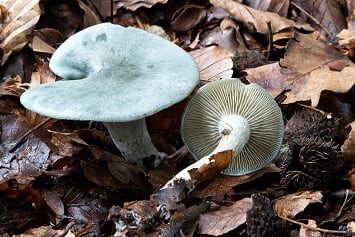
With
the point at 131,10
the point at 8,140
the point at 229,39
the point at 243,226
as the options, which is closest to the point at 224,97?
the point at 243,226

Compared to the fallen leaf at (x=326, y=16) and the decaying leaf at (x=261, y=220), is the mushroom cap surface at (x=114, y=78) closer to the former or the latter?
the decaying leaf at (x=261, y=220)

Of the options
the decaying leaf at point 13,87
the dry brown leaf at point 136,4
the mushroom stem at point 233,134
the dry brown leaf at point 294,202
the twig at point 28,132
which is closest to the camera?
the dry brown leaf at point 294,202

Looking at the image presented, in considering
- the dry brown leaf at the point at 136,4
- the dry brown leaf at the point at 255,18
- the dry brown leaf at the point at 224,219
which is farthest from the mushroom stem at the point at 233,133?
the dry brown leaf at the point at 136,4

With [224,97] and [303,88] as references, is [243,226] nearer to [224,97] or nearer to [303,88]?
[224,97]

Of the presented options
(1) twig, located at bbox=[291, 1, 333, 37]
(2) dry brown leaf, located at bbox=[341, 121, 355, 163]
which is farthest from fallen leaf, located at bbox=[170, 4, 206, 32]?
(2) dry brown leaf, located at bbox=[341, 121, 355, 163]

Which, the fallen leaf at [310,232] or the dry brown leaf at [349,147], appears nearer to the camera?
the fallen leaf at [310,232]

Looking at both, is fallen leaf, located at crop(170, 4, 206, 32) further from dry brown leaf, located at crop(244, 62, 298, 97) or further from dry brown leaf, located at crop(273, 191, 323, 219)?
dry brown leaf, located at crop(273, 191, 323, 219)

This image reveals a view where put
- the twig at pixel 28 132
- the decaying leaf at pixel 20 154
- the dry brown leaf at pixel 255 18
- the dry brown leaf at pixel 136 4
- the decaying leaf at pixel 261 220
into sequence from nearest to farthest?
the decaying leaf at pixel 261 220 → the decaying leaf at pixel 20 154 → the twig at pixel 28 132 → the dry brown leaf at pixel 255 18 → the dry brown leaf at pixel 136 4
